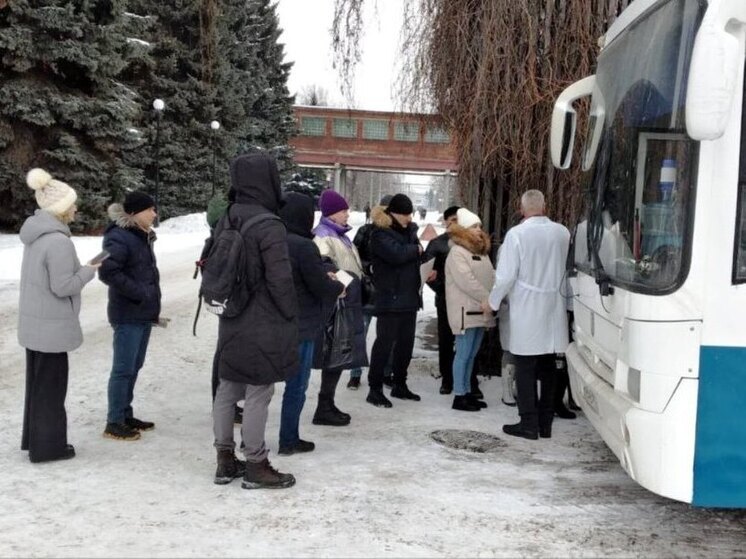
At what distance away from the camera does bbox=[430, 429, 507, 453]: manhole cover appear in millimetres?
5594

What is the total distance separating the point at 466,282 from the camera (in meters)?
6.54

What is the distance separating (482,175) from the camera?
298 inches

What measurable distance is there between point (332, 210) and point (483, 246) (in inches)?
57.9

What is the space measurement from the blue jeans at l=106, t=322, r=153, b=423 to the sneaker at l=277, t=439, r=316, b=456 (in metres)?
1.20

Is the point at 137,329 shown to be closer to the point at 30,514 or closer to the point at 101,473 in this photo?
Result: the point at 101,473

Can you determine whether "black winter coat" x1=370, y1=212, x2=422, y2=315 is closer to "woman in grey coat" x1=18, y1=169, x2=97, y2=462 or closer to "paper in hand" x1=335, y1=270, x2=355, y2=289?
"paper in hand" x1=335, y1=270, x2=355, y2=289

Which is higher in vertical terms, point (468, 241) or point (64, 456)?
point (468, 241)

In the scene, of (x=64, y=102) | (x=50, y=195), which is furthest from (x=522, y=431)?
(x=64, y=102)

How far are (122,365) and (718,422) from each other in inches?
152

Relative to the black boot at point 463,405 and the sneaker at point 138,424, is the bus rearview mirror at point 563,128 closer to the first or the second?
the black boot at point 463,405

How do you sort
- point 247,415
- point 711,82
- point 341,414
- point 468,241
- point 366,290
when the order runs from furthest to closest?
point 468,241, point 366,290, point 341,414, point 247,415, point 711,82

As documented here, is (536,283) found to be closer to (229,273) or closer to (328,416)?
(328,416)

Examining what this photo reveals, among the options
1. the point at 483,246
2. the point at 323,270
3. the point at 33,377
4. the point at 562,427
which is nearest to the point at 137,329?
the point at 33,377

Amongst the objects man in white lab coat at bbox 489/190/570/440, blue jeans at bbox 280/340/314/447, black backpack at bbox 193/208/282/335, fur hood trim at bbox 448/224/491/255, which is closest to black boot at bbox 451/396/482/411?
man in white lab coat at bbox 489/190/570/440
